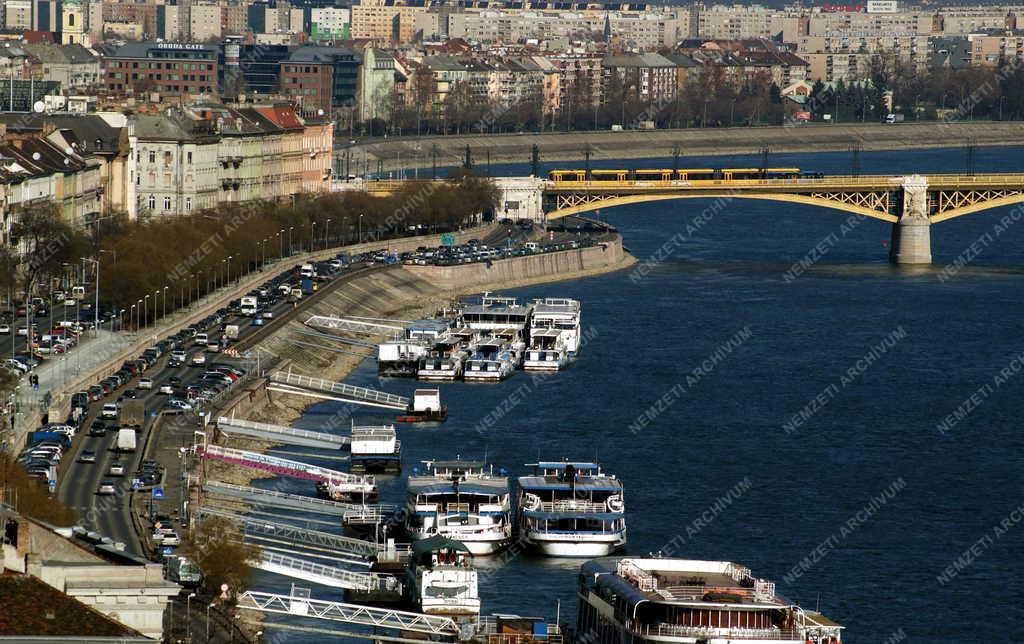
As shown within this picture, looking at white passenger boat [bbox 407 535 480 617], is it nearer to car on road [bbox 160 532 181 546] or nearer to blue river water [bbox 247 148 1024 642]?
blue river water [bbox 247 148 1024 642]

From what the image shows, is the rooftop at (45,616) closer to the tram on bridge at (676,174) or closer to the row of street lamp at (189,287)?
the row of street lamp at (189,287)

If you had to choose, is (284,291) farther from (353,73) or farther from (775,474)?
(353,73)

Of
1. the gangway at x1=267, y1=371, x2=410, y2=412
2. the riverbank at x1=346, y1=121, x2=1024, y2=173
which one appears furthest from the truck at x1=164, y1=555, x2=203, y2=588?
the riverbank at x1=346, y1=121, x2=1024, y2=173

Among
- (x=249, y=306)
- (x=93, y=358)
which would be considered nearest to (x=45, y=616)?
(x=93, y=358)

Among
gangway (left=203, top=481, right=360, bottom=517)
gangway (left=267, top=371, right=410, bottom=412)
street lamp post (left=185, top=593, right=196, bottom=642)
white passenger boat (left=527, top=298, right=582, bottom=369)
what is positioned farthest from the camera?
white passenger boat (left=527, top=298, right=582, bottom=369)

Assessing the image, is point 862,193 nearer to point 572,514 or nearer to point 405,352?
point 405,352

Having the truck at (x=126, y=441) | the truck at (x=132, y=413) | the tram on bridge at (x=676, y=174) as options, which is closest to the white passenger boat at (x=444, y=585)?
the truck at (x=126, y=441)

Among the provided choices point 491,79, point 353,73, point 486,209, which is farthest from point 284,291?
point 491,79
